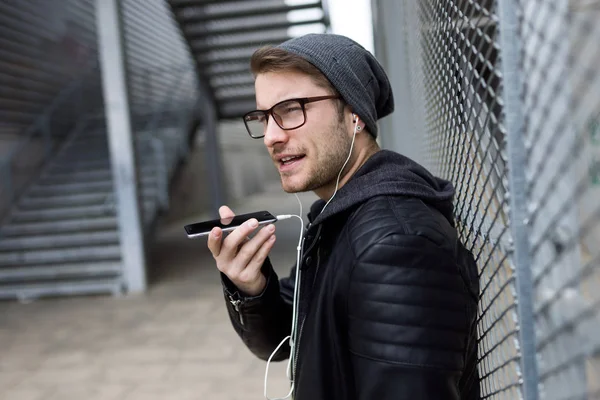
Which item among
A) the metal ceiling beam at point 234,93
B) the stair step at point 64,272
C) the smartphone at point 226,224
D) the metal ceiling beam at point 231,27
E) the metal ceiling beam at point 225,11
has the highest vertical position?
the metal ceiling beam at point 225,11

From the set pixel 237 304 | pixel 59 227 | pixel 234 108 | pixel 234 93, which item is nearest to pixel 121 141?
pixel 59 227

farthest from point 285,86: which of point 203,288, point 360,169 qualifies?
point 203,288

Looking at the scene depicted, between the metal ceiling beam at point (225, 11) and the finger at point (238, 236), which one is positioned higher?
the metal ceiling beam at point (225, 11)

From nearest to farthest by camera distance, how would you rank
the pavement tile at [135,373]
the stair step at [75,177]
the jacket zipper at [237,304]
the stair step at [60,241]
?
1. the jacket zipper at [237,304]
2. the pavement tile at [135,373]
3. the stair step at [60,241]
4. the stair step at [75,177]

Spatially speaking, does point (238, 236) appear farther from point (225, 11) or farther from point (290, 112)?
point (225, 11)

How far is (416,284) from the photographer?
921 mm

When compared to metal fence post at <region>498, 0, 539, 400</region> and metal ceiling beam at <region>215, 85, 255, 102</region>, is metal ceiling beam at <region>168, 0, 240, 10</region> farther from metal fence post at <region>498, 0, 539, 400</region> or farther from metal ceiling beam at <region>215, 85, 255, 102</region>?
metal fence post at <region>498, 0, 539, 400</region>

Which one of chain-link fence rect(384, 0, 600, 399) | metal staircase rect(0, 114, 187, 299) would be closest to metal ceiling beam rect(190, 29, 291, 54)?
metal staircase rect(0, 114, 187, 299)

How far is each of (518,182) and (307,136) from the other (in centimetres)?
63

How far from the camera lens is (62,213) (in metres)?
6.86

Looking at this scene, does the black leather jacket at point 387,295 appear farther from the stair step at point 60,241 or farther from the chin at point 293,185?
the stair step at point 60,241

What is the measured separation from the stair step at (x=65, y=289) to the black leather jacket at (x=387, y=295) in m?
5.37

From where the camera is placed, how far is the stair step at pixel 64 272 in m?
6.15

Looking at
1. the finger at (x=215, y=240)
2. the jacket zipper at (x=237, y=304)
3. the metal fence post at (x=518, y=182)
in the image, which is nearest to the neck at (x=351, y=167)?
the finger at (x=215, y=240)
